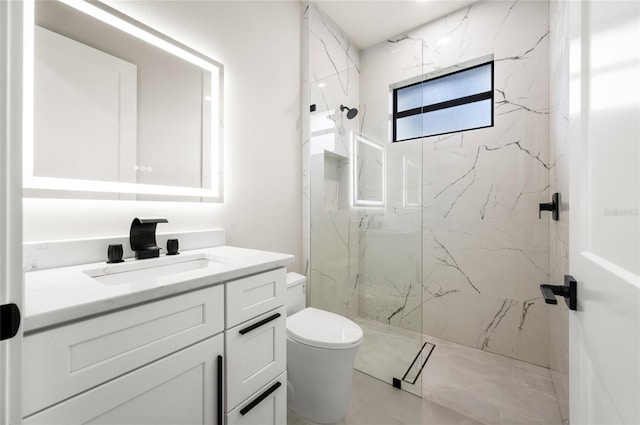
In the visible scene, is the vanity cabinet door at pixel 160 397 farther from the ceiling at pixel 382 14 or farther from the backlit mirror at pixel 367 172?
the ceiling at pixel 382 14

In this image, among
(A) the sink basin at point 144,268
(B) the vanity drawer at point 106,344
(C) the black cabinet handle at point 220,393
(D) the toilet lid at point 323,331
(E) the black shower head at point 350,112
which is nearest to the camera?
(B) the vanity drawer at point 106,344

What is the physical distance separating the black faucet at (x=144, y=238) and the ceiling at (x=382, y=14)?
2209 mm

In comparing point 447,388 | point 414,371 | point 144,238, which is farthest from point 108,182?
point 447,388

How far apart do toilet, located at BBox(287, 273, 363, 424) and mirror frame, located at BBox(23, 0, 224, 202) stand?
957 millimetres

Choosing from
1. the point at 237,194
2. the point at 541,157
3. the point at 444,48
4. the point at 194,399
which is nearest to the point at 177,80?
the point at 237,194

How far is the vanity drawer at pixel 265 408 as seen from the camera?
0.98 meters

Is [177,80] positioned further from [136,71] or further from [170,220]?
[170,220]

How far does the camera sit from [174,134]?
55.7 inches

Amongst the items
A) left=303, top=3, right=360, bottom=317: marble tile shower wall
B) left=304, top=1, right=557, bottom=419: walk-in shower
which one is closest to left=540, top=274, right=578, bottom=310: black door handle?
left=304, top=1, right=557, bottom=419: walk-in shower

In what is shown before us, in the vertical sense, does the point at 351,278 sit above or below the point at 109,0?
below

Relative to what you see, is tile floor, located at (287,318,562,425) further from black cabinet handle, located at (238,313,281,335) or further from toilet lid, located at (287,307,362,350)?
black cabinet handle, located at (238,313,281,335)

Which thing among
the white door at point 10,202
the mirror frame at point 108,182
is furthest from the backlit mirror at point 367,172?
the white door at point 10,202

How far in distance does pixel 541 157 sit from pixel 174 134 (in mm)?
2472

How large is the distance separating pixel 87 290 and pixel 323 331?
3.74 ft
